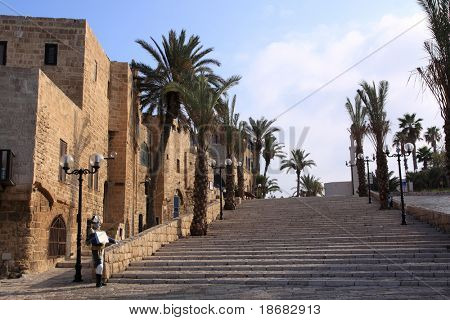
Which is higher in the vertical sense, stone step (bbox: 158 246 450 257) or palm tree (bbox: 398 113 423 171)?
palm tree (bbox: 398 113 423 171)

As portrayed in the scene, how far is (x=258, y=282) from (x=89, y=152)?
11.7 m

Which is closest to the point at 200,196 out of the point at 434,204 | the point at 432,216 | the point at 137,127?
the point at 432,216

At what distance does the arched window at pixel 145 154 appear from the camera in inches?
1091

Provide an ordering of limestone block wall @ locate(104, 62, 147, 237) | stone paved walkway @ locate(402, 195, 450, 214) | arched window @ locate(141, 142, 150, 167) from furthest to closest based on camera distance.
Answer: arched window @ locate(141, 142, 150, 167)
limestone block wall @ locate(104, 62, 147, 237)
stone paved walkway @ locate(402, 195, 450, 214)

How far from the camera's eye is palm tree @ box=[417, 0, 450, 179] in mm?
9414

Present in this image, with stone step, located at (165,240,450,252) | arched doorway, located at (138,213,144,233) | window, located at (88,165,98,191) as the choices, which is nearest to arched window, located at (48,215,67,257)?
window, located at (88,165,98,191)

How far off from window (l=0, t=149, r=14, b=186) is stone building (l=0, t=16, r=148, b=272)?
0.03 m

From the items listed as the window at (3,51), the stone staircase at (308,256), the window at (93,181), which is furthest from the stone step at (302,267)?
the window at (3,51)

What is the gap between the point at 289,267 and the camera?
39.6ft

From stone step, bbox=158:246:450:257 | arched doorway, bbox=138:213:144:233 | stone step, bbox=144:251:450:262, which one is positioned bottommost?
stone step, bbox=144:251:450:262

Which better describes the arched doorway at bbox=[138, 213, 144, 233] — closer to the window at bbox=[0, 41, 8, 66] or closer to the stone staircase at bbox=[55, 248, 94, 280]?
the stone staircase at bbox=[55, 248, 94, 280]

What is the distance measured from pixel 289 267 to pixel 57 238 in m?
8.82

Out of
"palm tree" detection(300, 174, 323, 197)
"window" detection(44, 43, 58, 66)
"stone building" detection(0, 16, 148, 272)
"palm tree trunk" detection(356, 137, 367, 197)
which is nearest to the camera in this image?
"stone building" detection(0, 16, 148, 272)

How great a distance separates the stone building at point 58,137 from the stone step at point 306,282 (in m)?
4.73
